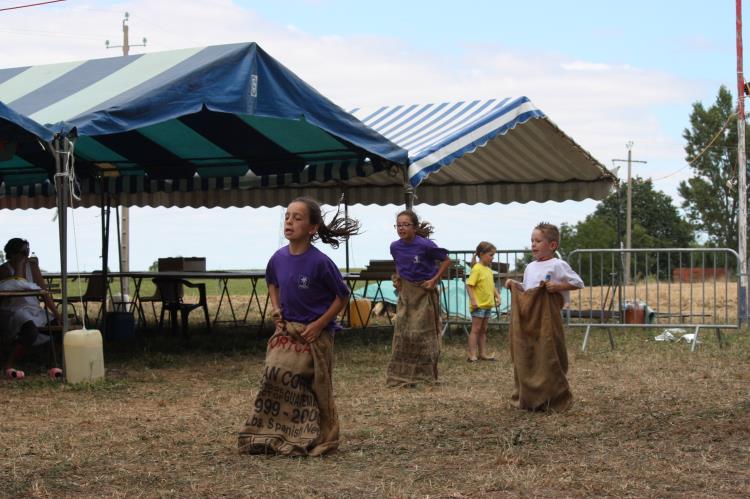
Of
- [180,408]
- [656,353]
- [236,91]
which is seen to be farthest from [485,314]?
[180,408]

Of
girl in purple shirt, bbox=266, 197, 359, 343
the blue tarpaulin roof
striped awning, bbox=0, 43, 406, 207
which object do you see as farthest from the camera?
striped awning, bbox=0, 43, 406, 207

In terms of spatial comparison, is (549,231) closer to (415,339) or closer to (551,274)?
(551,274)

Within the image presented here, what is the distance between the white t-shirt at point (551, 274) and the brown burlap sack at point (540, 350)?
2.8 inches

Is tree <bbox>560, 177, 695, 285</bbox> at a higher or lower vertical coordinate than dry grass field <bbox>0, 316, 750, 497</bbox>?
higher

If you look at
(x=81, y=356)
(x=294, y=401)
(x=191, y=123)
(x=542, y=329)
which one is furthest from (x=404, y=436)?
(x=191, y=123)

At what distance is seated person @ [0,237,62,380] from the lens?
32.5 ft

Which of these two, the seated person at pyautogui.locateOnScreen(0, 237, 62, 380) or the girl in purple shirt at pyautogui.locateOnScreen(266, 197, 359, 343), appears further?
the seated person at pyautogui.locateOnScreen(0, 237, 62, 380)

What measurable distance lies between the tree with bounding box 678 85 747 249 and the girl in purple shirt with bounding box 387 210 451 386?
58326 mm

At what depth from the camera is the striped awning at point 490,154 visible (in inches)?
481

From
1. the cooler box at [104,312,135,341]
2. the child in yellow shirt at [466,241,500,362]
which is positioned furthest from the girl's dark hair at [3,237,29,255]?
the child in yellow shirt at [466,241,500,362]

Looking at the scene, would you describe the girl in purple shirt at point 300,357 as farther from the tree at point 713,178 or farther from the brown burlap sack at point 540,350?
the tree at point 713,178

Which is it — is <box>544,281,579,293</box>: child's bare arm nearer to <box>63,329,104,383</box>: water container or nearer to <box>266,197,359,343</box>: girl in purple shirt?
<box>266,197,359,343</box>: girl in purple shirt

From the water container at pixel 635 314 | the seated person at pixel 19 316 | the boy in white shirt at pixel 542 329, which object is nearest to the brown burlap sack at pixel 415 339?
the boy in white shirt at pixel 542 329

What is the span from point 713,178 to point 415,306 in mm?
60664
